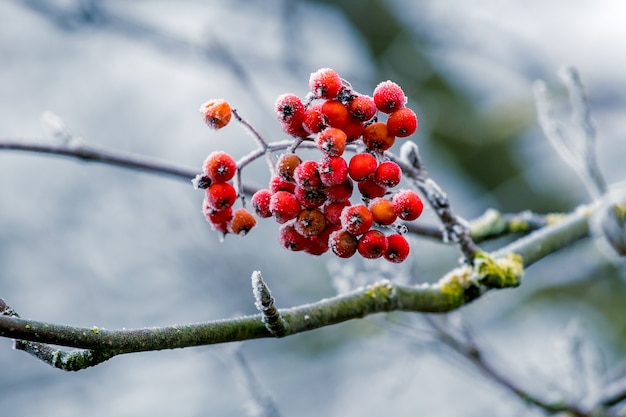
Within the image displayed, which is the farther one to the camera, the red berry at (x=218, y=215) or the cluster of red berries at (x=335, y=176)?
the red berry at (x=218, y=215)

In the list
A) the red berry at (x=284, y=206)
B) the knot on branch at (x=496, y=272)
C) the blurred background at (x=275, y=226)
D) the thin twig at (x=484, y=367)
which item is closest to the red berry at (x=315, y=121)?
the red berry at (x=284, y=206)

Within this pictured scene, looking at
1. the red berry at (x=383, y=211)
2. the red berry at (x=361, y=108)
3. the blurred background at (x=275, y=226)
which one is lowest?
the blurred background at (x=275, y=226)

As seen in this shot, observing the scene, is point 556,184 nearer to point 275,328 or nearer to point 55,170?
point 275,328

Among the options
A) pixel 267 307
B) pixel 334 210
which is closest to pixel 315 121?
pixel 334 210

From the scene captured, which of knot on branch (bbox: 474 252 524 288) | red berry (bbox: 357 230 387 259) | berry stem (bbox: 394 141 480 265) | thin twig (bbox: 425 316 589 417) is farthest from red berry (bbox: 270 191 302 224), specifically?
thin twig (bbox: 425 316 589 417)

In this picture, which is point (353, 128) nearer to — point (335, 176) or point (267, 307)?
point (335, 176)

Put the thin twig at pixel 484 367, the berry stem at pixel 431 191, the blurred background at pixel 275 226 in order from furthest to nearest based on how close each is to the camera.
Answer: the blurred background at pixel 275 226, the thin twig at pixel 484 367, the berry stem at pixel 431 191

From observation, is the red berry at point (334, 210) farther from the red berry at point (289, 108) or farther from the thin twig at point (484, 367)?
the thin twig at point (484, 367)
